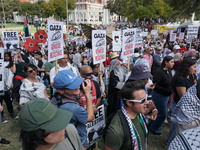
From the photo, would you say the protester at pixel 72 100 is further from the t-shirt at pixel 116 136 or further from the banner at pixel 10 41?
the banner at pixel 10 41

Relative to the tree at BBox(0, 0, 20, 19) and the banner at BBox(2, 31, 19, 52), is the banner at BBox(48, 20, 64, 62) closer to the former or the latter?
the banner at BBox(2, 31, 19, 52)

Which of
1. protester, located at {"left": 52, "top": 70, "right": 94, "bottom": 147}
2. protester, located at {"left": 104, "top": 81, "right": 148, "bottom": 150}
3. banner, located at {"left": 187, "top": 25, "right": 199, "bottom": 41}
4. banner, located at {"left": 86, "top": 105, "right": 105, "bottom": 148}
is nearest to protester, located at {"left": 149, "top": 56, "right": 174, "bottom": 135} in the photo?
banner, located at {"left": 86, "top": 105, "right": 105, "bottom": 148}

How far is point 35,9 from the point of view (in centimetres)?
6431

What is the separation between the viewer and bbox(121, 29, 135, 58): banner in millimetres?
5066

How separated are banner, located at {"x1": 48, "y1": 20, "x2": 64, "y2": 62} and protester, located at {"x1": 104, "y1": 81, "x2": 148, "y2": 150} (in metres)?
2.21

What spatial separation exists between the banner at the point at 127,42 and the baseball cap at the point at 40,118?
383 cm

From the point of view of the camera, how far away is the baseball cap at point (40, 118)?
133cm

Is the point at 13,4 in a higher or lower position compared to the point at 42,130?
higher

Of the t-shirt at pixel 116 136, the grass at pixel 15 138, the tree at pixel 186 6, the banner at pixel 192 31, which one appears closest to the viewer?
the t-shirt at pixel 116 136

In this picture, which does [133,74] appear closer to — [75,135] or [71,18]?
[75,135]

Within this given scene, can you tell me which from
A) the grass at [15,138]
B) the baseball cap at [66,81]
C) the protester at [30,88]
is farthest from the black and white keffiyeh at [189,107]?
the protester at [30,88]

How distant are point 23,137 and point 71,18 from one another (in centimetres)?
9664

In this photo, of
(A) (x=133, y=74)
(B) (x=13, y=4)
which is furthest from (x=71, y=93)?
(B) (x=13, y=4)

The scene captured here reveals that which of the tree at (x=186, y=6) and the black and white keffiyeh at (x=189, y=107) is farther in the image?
the tree at (x=186, y=6)
